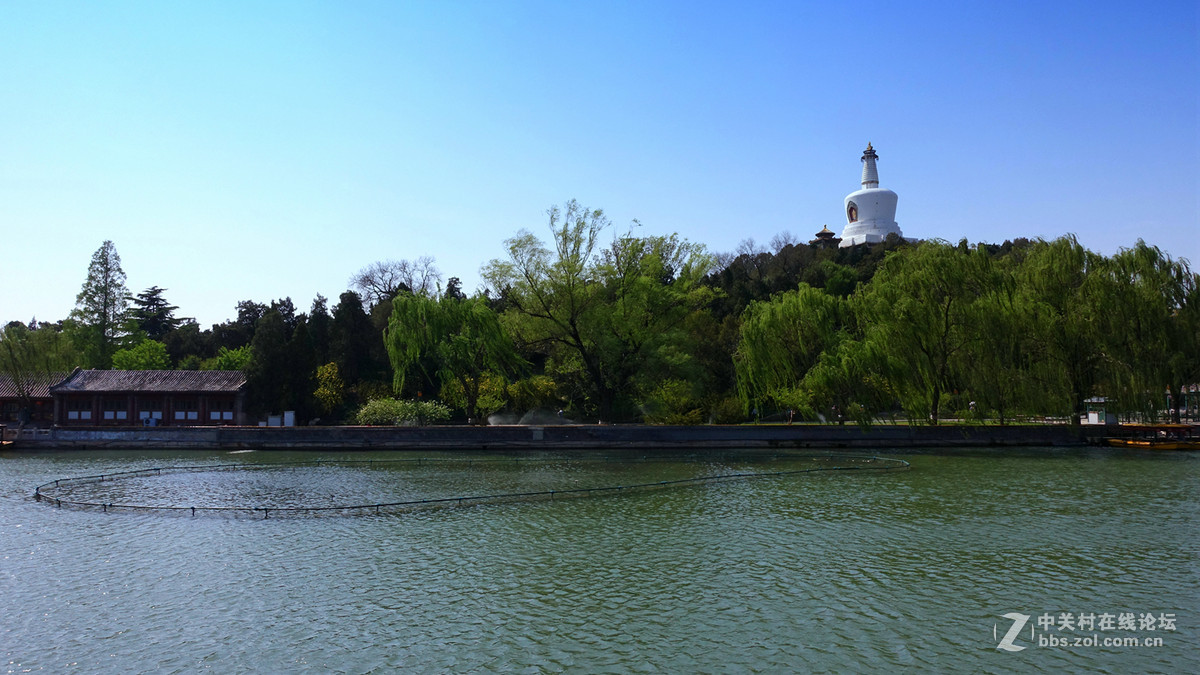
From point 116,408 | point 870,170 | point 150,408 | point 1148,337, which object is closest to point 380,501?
point 1148,337

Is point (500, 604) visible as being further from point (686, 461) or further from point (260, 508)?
point (686, 461)

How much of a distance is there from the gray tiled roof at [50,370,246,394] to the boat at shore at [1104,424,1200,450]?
42986 millimetres

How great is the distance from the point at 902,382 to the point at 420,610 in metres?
26.3

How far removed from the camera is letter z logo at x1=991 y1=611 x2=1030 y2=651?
8.79 meters

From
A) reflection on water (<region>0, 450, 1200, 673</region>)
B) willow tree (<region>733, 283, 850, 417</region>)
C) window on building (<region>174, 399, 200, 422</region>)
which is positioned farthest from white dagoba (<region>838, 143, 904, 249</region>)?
reflection on water (<region>0, 450, 1200, 673</region>)

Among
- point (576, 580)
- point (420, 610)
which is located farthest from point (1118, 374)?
point (420, 610)

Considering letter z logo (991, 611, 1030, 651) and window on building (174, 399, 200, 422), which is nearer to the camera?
letter z logo (991, 611, 1030, 651)

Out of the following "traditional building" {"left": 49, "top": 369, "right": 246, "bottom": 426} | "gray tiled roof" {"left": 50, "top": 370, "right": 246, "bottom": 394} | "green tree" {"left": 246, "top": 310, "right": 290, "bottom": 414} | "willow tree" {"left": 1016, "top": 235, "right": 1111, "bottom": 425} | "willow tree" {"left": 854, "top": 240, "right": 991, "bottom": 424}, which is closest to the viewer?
"willow tree" {"left": 1016, "top": 235, "right": 1111, "bottom": 425}

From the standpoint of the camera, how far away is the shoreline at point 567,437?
3219 centimetres

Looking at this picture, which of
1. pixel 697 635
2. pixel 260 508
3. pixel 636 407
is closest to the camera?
pixel 697 635

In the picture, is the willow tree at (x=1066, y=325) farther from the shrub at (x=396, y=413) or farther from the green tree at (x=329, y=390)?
the green tree at (x=329, y=390)

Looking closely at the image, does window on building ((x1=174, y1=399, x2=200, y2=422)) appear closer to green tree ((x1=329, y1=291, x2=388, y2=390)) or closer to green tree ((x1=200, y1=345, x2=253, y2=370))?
green tree ((x1=329, y1=291, x2=388, y2=390))

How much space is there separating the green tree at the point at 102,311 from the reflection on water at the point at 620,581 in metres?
44.8

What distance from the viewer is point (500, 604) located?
10633mm
